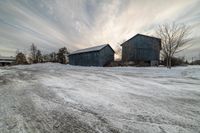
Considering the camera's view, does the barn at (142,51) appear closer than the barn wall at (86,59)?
Yes

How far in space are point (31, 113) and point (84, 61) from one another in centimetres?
2888

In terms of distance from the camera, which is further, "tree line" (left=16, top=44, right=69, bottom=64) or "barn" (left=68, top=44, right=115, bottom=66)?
"tree line" (left=16, top=44, right=69, bottom=64)

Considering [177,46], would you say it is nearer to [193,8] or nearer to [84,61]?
[193,8]

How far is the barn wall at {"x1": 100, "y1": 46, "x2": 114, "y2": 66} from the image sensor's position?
2719cm

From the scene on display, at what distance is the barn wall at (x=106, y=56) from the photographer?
2719 cm

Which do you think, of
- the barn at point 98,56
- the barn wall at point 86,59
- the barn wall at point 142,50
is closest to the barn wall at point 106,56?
the barn at point 98,56

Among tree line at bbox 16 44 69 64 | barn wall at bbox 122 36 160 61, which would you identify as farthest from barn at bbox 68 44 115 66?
tree line at bbox 16 44 69 64

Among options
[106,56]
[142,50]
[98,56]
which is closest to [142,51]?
[142,50]

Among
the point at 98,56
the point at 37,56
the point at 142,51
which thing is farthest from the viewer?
the point at 37,56

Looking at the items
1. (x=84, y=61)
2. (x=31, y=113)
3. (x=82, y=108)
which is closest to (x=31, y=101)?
(x=31, y=113)

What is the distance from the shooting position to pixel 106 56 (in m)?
28.2

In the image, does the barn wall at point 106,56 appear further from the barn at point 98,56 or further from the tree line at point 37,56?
the tree line at point 37,56

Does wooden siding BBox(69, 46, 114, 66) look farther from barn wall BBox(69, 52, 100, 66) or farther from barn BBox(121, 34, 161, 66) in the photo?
barn BBox(121, 34, 161, 66)

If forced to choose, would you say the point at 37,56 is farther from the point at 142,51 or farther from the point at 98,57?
the point at 142,51
